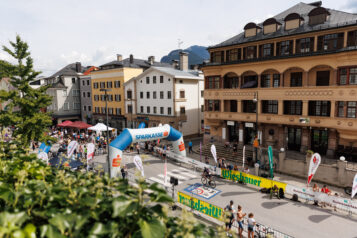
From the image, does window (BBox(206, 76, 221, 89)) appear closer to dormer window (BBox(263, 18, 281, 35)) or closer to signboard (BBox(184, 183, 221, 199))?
dormer window (BBox(263, 18, 281, 35))

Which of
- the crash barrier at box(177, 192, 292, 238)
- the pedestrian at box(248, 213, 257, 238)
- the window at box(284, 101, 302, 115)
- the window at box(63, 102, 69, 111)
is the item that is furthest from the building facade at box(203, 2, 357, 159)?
the window at box(63, 102, 69, 111)

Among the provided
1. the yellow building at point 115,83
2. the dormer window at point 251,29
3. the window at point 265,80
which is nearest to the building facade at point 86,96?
the yellow building at point 115,83

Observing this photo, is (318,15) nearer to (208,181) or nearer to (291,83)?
(291,83)

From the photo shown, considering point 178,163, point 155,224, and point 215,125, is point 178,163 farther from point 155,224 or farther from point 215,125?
point 155,224

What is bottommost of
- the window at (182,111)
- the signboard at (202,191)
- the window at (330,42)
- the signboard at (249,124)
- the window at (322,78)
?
the signboard at (202,191)

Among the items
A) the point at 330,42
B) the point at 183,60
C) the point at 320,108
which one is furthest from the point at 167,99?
the point at 330,42

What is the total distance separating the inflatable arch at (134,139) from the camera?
21.5 meters

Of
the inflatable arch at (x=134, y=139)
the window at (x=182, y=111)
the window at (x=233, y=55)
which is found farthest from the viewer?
the window at (x=182, y=111)

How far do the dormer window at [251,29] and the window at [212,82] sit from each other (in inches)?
262

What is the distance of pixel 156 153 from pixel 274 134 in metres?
15.6

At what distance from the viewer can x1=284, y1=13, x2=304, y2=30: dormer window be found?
2566cm

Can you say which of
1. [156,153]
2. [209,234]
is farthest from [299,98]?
[209,234]

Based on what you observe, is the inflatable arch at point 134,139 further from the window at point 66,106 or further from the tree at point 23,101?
the window at point 66,106

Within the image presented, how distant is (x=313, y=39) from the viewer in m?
24.0
